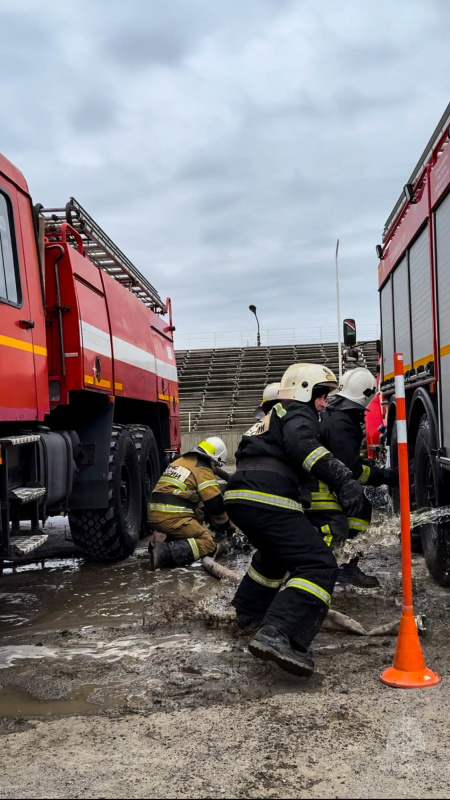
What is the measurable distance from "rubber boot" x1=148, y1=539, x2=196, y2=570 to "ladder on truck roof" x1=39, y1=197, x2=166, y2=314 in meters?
2.59

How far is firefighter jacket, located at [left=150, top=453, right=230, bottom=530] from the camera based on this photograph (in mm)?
6504

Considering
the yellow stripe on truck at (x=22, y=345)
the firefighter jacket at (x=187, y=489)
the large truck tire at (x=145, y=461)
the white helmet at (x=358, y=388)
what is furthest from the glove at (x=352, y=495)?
the large truck tire at (x=145, y=461)

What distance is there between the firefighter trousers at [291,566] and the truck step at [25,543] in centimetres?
116

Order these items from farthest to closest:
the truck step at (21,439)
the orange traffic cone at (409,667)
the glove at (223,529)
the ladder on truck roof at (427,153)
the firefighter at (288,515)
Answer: the glove at (223,529)
the ladder on truck roof at (427,153)
the truck step at (21,439)
the firefighter at (288,515)
the orange traffic cone at (409,667)

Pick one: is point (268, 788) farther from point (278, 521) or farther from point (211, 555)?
point (211, 555)

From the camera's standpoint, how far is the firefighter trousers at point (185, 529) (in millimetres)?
6613

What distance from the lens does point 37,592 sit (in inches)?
233

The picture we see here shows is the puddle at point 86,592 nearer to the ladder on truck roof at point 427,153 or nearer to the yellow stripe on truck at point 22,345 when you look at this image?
the yellow stripe on truck at point 22,345

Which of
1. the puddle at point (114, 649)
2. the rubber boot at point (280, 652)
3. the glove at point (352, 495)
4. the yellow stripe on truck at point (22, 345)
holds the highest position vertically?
the yellow stripe on truck at point (22, 345)

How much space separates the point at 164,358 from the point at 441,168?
5.12 m

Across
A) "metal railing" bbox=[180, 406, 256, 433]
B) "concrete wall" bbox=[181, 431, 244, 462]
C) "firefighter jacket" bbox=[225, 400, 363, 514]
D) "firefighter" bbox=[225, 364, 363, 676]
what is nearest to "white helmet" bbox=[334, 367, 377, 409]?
"firefighter" bbox=[225, 364, 363, 676]

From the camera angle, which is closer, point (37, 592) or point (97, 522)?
point (37, 592)

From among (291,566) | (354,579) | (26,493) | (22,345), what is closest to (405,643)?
(291,566)

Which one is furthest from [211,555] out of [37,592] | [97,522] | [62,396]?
[62,396]
